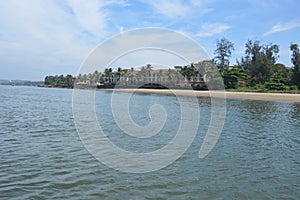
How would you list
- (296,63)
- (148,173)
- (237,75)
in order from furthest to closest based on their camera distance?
(237,75)
(296,63)
(148,173)

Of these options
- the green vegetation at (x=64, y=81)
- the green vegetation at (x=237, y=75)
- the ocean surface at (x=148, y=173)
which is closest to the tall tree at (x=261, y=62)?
the green vegetation at (x=237, y=75)

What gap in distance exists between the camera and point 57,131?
45.5 feet

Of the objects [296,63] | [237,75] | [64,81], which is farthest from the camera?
[64,81]

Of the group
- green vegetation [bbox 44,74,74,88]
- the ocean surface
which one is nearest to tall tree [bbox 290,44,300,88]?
the ocean surface

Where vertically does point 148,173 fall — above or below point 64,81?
below

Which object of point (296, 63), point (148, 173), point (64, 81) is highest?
point (296, 63)

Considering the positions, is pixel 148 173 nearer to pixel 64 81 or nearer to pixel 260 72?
pixel 260 72

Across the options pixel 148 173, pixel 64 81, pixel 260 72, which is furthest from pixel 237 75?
pixel 64 81

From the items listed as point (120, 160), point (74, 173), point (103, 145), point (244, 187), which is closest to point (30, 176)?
point (74, 173)

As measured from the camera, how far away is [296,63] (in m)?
62.6

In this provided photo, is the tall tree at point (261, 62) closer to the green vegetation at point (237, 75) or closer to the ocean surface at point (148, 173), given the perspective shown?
the green vegetation at point (237, 75)

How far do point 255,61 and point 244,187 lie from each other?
79.4m

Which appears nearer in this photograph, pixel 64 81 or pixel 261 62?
pixel 261 62

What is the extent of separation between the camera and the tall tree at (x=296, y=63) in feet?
202
